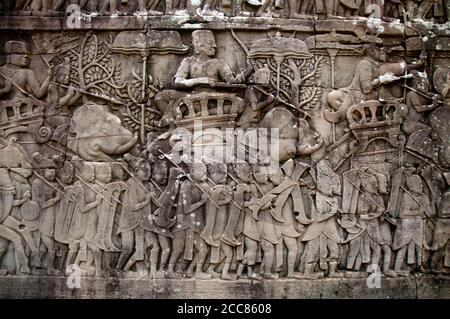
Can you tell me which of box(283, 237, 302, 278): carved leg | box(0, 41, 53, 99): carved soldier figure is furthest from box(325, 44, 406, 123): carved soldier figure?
box(0, 41, 53, 99): carved soldier figure

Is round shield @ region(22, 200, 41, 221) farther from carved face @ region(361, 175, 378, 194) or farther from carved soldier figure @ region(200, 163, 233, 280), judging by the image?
carved face @ region(361, 175, 378, 194)

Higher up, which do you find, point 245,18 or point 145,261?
point 245,18

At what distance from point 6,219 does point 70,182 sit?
0.92m

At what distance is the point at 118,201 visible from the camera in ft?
25.8

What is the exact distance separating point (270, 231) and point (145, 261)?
1.62m

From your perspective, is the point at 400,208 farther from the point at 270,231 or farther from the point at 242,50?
the point at 242,50

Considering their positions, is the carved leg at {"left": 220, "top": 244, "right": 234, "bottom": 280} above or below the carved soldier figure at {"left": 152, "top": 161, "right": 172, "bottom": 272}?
below

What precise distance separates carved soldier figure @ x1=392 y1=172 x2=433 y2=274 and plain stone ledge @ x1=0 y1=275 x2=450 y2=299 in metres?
0.68

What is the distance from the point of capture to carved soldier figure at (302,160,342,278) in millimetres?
7844

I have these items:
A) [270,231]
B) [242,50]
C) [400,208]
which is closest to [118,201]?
[270,231]

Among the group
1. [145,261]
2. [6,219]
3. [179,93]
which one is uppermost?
[179,93]

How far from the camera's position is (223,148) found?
7.93 m

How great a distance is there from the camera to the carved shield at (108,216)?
7.80 metres

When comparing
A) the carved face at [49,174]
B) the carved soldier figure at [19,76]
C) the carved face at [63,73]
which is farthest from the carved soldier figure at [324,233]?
the carved soldier figure at [19,76]
